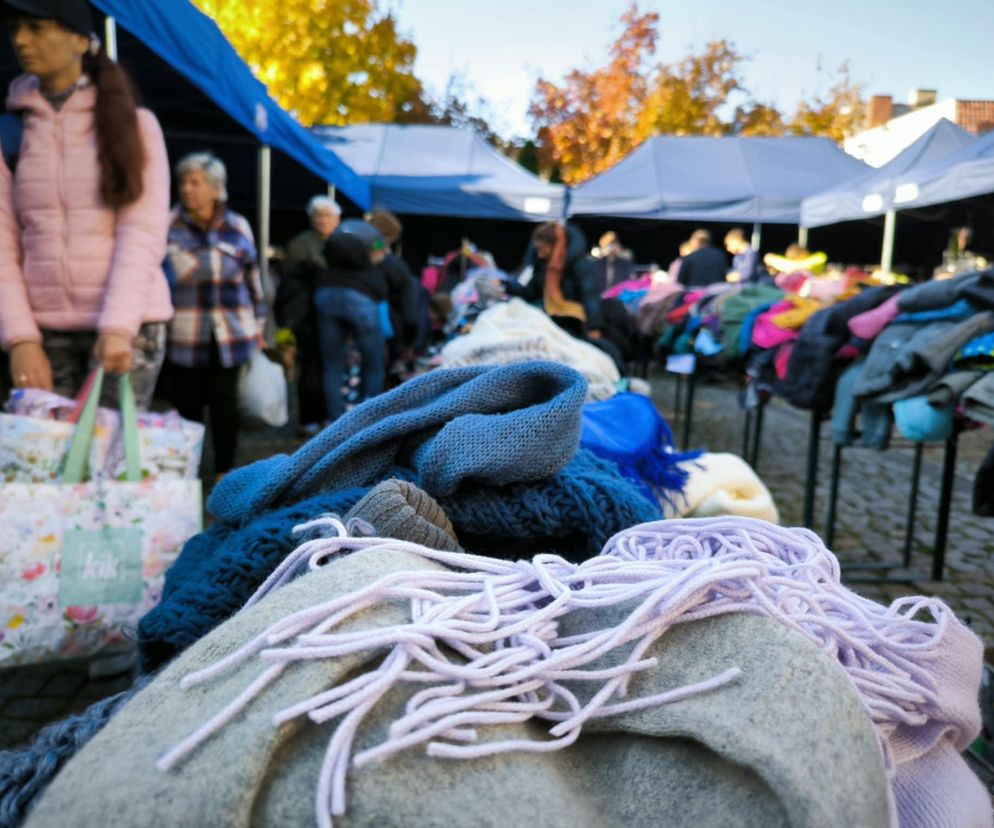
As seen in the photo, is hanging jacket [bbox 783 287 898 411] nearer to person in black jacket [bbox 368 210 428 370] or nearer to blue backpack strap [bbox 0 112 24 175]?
blue backpack strap [bbox 0 112 24 175]

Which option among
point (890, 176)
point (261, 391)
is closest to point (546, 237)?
point (261, 391)

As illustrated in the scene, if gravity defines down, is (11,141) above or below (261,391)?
above

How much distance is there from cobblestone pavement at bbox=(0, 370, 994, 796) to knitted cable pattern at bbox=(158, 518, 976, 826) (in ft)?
4.24

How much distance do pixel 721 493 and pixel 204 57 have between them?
3.28m

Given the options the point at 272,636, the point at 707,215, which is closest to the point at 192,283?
the point at 272,636

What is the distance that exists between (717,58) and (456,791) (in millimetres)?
27064

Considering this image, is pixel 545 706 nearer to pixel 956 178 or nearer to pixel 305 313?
pixel 305 313

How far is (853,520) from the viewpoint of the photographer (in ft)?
14.6

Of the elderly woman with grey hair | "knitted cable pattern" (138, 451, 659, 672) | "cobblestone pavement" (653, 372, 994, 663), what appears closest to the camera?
"knitted cable pattern" (138, 451, 659, 672)

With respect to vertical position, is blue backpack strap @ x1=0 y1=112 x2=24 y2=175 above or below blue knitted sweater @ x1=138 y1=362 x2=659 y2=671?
above

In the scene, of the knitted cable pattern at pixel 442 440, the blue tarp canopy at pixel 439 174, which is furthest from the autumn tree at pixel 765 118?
the knitted cable pattern at pixel 442 440

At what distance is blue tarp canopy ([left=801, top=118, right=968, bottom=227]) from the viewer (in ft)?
26.1

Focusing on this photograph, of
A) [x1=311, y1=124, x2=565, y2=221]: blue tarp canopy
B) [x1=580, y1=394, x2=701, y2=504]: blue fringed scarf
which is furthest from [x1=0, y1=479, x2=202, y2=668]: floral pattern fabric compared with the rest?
[x1=311, y1=124, x2=565, y2=221]: blue tarp canopy

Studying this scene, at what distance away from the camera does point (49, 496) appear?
6.34 ft
